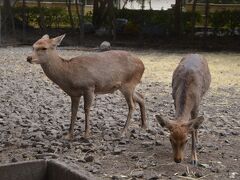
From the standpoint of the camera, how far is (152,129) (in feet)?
24.1

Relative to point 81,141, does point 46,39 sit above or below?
above

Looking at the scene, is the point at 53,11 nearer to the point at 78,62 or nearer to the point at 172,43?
the point at 172,43

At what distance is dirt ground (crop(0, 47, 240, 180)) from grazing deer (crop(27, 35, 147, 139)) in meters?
0.42

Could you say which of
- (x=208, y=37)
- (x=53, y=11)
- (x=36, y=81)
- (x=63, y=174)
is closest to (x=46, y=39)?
(x=63, y=174)

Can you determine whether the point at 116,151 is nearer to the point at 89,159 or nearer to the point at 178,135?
the point at 89,159

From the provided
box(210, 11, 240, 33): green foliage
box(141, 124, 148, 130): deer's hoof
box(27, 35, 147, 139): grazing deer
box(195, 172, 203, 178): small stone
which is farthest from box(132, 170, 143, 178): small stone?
box(210, 11, 240, 33): green foliage

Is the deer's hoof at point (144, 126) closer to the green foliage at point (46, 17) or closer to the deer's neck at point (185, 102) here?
the deer's neck at point (185, 102)

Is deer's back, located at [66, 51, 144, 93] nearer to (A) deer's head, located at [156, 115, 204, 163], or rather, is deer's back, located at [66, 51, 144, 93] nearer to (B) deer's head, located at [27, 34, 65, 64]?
(B) deer's head, located at [27, 34, 65, 64]

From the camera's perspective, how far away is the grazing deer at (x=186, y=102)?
5.16m

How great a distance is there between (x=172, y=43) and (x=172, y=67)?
599 centimetres

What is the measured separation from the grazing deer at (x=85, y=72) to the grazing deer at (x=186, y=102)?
857 mm

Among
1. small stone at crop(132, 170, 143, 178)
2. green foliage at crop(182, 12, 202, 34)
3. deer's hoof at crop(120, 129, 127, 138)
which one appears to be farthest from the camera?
green foliage at crop(182, 12, 202, 34)

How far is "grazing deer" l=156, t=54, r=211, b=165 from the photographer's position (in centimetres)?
516

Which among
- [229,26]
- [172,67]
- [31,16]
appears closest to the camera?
[172,67]
